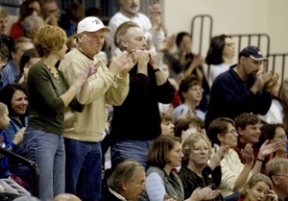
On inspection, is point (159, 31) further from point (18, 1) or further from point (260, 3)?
point (260, 3)

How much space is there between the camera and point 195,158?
1052 centimetres

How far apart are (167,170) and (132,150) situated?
50 cm

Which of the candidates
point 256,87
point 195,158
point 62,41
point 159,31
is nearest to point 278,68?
point 159,31

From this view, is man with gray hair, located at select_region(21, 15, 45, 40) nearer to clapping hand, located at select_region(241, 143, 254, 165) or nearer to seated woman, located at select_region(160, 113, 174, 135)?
seated woman, located at select_region(160, 113, 174, 135)

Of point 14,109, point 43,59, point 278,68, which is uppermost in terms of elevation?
point 43,59

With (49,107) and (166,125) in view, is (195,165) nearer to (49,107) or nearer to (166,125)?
(166,125)

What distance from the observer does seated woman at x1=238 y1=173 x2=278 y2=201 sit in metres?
10.4

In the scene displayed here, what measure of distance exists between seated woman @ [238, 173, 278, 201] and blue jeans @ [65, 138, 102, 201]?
4.86ft

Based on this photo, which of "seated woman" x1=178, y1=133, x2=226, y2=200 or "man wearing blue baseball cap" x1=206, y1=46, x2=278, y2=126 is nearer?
"seated woman" x1=178, y1=133, x2=226, y2=200

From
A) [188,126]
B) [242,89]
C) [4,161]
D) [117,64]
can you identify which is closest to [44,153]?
Answer: [4,161]

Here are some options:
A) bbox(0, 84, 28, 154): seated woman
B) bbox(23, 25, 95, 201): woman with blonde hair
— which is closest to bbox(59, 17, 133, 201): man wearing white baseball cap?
bbox(23, 25, 95, 201): woman with blonde hair

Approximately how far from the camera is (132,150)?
10484 mm

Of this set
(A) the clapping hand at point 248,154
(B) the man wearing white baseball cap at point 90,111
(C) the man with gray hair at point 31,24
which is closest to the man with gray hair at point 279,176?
(A) the clapping hand at point 248,154

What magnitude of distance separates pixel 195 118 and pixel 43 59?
2.79m
